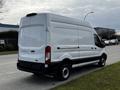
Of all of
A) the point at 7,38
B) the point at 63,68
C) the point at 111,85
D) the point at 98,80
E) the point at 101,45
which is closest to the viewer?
the point at 111,85

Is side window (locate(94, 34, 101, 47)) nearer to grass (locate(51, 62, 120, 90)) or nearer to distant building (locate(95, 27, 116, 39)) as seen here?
grass (locate(51, 62, 120, 90))

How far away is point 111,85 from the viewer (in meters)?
6.97

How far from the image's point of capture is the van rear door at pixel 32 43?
773cm

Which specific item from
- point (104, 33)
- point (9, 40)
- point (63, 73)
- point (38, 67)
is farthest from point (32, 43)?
point (104, 33)

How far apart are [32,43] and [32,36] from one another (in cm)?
29

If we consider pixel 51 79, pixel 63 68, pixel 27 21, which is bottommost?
pixel 51 79

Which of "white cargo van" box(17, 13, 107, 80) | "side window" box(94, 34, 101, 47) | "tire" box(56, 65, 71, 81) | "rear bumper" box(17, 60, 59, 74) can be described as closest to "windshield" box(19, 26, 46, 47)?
"white cargo van" box(17, 13, 107, 80)

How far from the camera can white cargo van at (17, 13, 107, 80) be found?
7.67m

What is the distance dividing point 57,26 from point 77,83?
8.04ft

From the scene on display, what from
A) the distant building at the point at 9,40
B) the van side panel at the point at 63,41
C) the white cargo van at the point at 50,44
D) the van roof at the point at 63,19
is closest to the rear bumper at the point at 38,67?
the white cargo van at the point at 50,44

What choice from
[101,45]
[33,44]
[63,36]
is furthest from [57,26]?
[101,45]

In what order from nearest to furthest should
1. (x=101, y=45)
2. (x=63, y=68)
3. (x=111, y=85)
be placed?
(x=111, y=85) < (x=63, y=68) < (x=101, y=45)

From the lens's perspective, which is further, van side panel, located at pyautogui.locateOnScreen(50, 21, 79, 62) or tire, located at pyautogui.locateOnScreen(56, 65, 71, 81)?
tire, located at pyautogui.locateOnScreen(56, 65, 71, 81)

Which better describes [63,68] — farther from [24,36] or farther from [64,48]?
[24,36]
